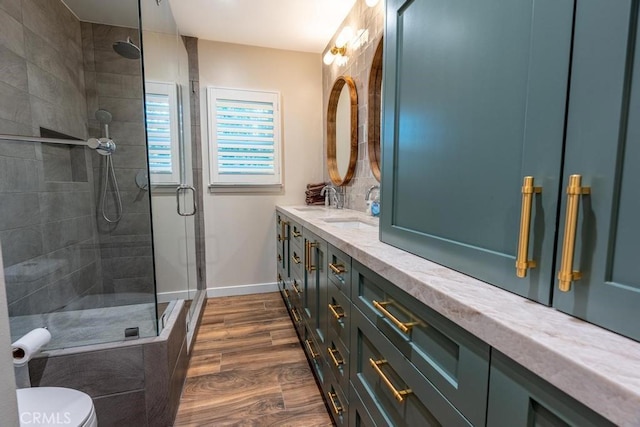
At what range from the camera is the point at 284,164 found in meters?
3.06

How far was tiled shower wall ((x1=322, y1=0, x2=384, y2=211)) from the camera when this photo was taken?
77.4 inches

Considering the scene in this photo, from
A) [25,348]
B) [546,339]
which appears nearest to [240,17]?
[25,348]

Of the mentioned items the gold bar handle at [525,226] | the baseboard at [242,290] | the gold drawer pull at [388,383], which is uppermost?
the gold bar handle at [525,226]

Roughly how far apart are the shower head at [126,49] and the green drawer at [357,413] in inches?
96.9

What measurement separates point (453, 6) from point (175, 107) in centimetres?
210

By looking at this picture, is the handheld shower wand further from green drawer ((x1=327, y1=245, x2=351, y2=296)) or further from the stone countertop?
the stone countertop

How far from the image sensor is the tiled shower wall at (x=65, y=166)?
1675 mm

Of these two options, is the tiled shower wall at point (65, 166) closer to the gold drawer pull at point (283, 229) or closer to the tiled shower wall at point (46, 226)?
the tiled shower wall at point (46, 226)

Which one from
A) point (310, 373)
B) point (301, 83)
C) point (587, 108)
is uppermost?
point (301, 83)

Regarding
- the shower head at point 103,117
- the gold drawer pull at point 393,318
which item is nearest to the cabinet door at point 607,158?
the gold drawer pull at point 393,318

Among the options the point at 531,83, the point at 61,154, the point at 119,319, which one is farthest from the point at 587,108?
the point at 61,154

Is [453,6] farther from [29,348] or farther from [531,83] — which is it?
[29,348]

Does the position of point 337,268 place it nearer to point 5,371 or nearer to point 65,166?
point 5,371

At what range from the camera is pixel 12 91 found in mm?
1699
